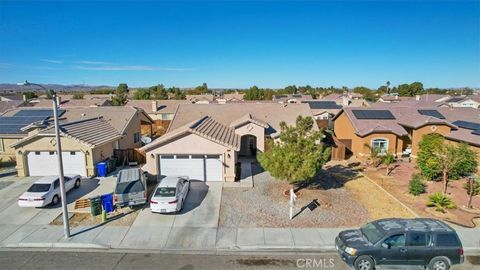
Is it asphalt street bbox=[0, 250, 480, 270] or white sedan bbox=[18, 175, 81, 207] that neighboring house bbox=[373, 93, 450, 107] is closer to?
→ asphalt street bbox=[0, 250, 480, 270]

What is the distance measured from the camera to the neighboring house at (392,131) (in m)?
27.6

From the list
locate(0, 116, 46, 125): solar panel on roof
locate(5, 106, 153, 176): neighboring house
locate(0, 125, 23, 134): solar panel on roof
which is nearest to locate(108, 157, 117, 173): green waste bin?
locate(5, 106, 153, 176): neighboring house

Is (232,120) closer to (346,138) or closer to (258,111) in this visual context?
(258,111)

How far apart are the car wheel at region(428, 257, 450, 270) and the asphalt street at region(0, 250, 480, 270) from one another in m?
0.74

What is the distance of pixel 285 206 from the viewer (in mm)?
16719

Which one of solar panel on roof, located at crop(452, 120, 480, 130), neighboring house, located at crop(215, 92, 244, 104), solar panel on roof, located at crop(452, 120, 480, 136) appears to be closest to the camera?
solar panel on roof, located at crop(452, 120, 480, 136)

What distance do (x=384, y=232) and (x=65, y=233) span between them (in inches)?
528

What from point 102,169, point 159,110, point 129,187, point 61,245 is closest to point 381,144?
point 129,187

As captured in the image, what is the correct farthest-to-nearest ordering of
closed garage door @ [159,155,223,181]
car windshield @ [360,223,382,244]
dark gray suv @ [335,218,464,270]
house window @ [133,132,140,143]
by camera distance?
house window @ [133,132,140,143] < closed garage door @ [159,155,223,181] < car windshield @ [360,223,382,244] < dark gray suv @ [335,218,464,270]

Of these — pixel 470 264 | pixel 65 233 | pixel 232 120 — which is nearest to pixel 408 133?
pixel 232 120

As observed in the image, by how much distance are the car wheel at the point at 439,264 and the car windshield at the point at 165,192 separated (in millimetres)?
11640

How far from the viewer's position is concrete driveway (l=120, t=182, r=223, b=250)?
42.0 feet

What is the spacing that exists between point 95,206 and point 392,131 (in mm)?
25324
